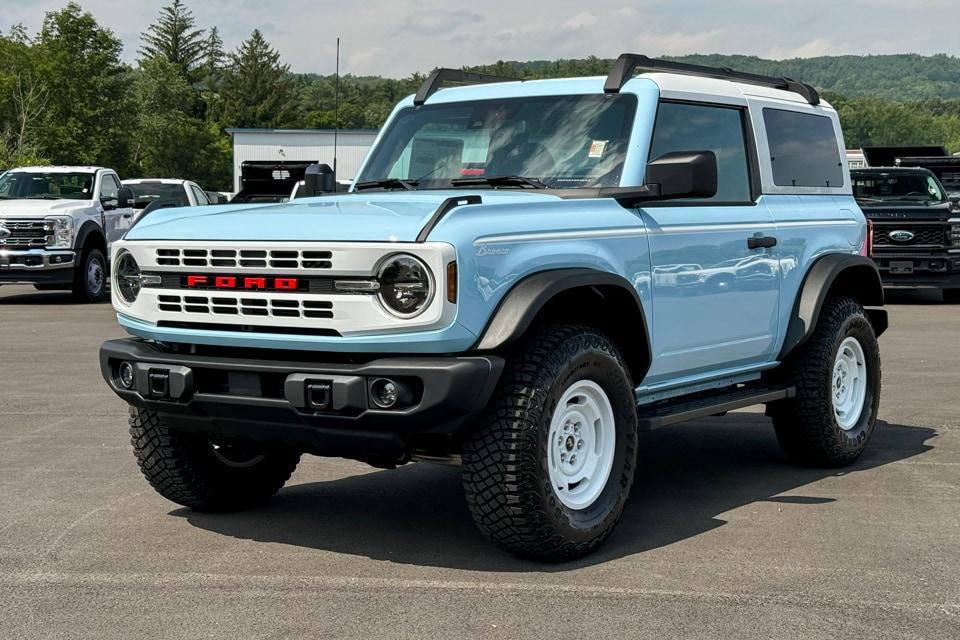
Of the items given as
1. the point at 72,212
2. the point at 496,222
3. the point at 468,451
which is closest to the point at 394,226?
the point at 496,222

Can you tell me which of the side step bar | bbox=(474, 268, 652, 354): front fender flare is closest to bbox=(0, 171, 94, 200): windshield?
the side step bar

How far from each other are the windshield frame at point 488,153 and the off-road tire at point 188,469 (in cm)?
155

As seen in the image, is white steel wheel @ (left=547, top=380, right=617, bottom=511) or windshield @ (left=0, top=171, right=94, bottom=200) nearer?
white steel wheel @ (left=547, top=380, right=617, bottom=511)

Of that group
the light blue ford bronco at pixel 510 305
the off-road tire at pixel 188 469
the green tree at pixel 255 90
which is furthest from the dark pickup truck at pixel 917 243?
the green tree at pixel 255 90

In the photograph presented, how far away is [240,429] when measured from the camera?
18.0 feet

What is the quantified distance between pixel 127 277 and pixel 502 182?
70.5 inches

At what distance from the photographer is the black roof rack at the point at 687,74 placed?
21.8ft

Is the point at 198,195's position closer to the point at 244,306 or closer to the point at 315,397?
the point at 244,306

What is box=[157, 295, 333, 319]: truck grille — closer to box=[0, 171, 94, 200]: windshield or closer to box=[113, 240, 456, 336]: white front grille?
box=[113, 240, 456, 336]: white front grille

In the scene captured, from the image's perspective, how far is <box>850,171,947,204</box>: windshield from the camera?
21.0m

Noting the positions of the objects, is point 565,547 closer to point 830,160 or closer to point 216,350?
point 216,350

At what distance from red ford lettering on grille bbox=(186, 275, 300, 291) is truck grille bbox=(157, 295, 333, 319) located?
1.8 inches

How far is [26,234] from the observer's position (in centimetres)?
2022

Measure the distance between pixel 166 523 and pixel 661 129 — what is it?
3030 mm
